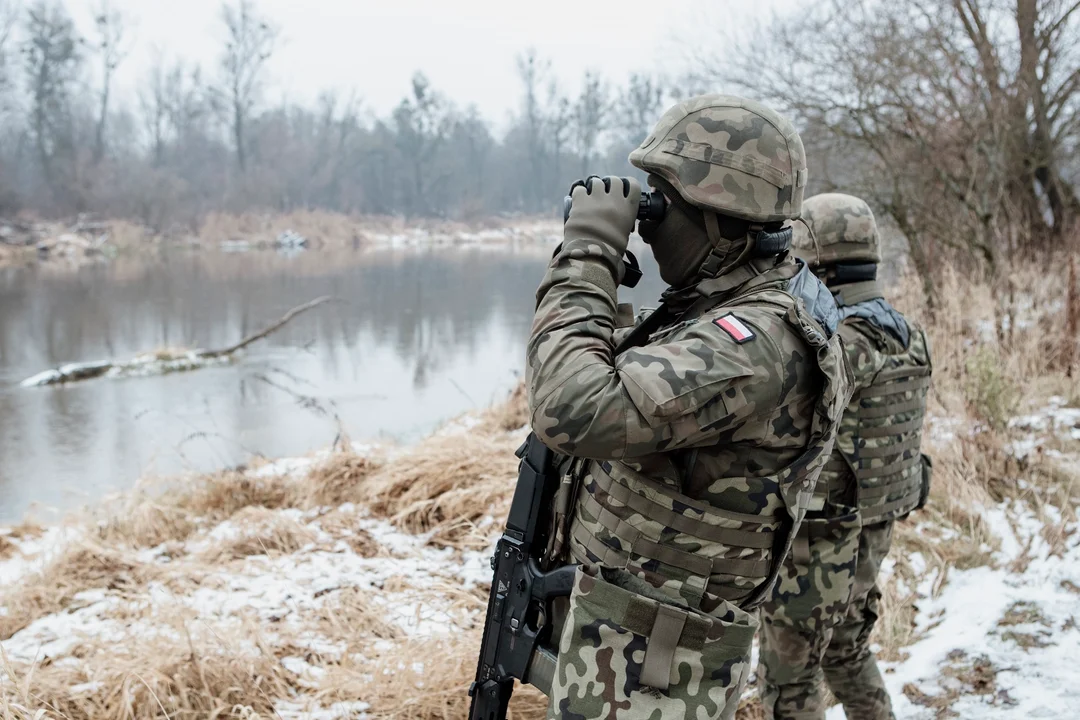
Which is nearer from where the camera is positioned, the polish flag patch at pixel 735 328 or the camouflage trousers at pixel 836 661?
the polish flag patch at pixel 735 328

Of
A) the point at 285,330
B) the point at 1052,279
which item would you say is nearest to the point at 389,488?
the point at 1052,279

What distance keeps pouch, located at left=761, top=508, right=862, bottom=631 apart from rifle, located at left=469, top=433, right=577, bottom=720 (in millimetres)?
893

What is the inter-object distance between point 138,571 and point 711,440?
3661mm

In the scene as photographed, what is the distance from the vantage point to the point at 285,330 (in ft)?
49.2

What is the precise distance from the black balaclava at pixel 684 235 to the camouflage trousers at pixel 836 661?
127 centimetres

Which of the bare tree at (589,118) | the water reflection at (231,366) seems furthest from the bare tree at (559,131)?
the water reflection at (231,366)

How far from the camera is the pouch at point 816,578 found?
2434 mm

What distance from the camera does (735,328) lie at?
157 centimetres

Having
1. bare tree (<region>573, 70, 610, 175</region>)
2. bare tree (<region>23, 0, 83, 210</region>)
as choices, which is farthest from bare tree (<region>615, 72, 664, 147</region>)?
bare tree (<region>23, 0, 83, 210</region>)

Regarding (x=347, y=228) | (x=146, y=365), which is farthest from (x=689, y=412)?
(x=347, y=228)

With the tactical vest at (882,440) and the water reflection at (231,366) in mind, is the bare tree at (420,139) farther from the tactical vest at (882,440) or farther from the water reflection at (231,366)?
the tactical vest at (882,440)

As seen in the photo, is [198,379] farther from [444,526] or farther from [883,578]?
[883,578]

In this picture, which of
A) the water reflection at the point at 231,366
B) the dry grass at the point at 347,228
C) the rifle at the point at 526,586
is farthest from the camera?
the dry grass at the point at 347,228

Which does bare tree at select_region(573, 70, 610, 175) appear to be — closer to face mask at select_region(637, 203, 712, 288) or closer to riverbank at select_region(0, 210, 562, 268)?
riverbank at select_region(0, 210, 562, 268)
